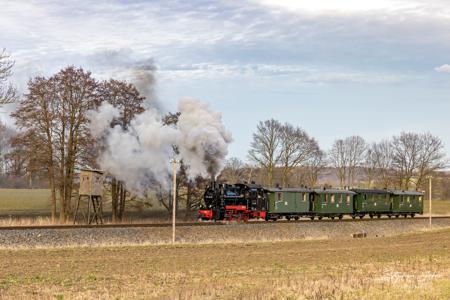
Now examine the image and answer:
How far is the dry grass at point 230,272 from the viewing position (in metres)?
15.6

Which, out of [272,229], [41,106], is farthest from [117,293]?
[41,106]

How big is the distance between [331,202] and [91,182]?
21.6 metres

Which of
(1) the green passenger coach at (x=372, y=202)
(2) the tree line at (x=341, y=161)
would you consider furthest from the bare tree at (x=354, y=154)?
(1) the green passenger coach at (x=372, y=202)

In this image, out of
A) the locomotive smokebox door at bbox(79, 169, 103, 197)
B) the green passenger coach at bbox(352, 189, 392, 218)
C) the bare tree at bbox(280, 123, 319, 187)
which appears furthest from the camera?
the bare tree at bbox(280, 123, 319, 187)

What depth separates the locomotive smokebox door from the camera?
4241 cm

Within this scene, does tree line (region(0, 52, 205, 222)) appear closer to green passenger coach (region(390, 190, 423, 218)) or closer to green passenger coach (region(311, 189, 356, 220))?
green passenger coach (region(311, 189, 356, 220))

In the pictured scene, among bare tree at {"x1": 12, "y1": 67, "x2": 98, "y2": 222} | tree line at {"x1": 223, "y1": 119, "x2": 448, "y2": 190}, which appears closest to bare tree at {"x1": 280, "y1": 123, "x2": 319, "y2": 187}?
tree line at {"x1": 223, "y1": 119, "x2": 448, "y2": 190}

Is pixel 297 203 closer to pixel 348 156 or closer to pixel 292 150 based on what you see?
pixel 292 150

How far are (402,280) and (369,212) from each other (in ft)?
Answer: 135

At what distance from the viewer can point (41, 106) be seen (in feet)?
159

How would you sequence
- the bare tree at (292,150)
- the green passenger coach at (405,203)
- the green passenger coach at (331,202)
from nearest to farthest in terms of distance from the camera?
the green passenger coach at (331,202) < the green passenger coach at (405,203) < the bare tree at (292,150)

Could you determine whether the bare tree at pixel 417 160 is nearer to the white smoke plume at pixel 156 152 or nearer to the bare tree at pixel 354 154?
the bare tree at pixel 354 154

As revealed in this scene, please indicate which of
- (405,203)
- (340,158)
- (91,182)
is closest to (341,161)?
(340,158)

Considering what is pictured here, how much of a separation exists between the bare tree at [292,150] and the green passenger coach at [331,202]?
14248 mm
